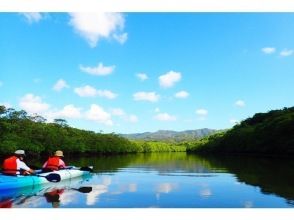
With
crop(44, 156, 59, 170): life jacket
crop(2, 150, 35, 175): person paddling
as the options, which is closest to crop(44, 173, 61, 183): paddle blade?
crop(44, 156, 59, 170): life jacket

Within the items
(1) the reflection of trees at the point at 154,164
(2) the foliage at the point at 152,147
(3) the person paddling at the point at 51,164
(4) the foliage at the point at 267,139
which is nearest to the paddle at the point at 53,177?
(3) the person paddling at the point at 51,164

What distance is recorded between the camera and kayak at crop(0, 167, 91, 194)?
55.9 ft

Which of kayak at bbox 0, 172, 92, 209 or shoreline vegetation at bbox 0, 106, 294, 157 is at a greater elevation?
shoreline vegetation at bbox 0, 106, 294, 157

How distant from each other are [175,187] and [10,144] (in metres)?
31.5

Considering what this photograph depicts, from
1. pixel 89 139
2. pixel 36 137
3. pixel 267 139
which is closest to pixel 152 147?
pixel 89 139

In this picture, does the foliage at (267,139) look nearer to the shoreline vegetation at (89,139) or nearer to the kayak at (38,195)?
the shoreline vegetation at (89,139)

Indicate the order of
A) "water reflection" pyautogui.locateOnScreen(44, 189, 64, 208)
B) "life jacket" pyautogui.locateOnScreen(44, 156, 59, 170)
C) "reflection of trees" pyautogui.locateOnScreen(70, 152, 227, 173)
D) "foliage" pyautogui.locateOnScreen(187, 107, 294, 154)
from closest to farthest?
"water reflection" pyautogui.locateOnScreen(44, 189, 64, 208) < "life jacket" pyautogui.locateOnScreen(44, 156, 59, 170) < "reflection of trees" pyautogui.locateOnScreen(70, 152, 227, 173) < "foliage" pyautogui.locateOnScreen(187, 107, 294, 154)

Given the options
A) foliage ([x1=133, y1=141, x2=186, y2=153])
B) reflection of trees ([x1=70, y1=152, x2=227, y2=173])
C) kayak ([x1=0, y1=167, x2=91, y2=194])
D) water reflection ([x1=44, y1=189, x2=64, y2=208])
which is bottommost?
water reflection ([x1=44, y1=189, x2=64, y2=208])

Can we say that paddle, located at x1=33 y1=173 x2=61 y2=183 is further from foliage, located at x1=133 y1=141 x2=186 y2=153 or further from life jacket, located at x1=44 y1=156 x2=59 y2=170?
foliage, located at x1=133 y1=141 x2=186 y2=153

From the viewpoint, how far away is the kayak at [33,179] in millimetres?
17042

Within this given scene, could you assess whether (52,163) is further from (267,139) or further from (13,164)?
(267,139)

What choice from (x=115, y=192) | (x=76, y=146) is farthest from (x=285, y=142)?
(x=115, y=192)

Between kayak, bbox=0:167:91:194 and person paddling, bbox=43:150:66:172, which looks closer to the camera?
kayak, bbox=0:167:91:194

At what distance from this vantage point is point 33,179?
19109mm
